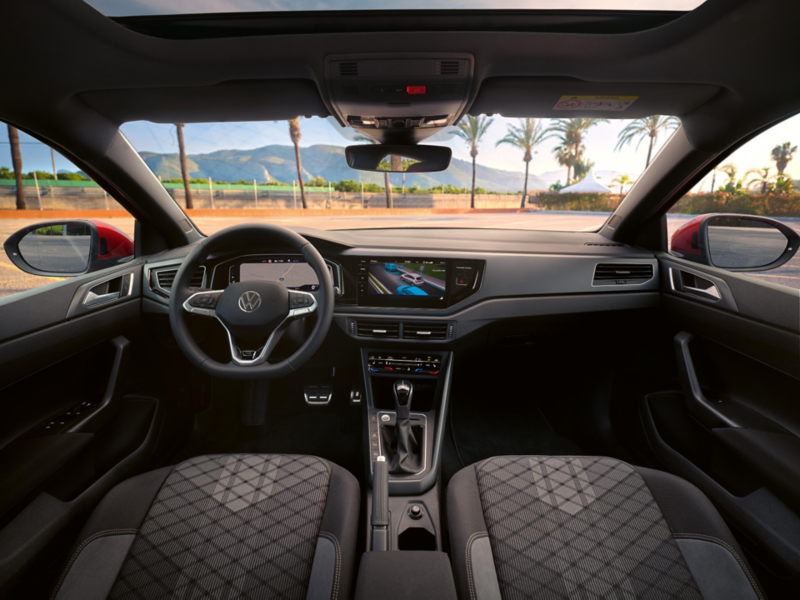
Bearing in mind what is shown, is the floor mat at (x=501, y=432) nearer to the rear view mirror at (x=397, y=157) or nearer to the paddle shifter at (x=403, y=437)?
the paddle shifter at (x=403, y=437)

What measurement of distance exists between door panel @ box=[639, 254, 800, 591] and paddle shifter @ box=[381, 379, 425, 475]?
129 centimetres

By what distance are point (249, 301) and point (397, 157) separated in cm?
108

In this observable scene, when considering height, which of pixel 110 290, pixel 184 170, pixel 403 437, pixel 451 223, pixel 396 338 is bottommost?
pixel 403 437

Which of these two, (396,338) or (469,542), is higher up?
(396,338)

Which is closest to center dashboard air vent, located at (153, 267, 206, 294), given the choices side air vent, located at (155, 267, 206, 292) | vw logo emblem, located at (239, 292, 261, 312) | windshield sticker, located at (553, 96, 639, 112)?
side air vent, located at (155, 267, 206, 292)

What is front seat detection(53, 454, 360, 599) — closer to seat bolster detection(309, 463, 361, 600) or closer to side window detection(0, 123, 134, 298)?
seat bolster detection(309, 463, 361, 600)

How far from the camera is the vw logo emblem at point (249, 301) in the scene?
5.35 ft

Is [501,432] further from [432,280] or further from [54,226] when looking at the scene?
[54,226]

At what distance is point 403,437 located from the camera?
7.02 feet

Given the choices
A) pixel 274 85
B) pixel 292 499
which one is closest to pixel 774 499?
pixel 292 499

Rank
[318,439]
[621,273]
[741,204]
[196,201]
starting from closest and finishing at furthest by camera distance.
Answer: [741,204] → [621,273] → [318,439] → [196,201]

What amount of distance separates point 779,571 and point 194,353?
2334 millimetres

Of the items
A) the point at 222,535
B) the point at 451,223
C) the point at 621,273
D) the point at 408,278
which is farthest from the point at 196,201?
the point at 621,273

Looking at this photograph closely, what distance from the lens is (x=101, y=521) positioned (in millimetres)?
1317
